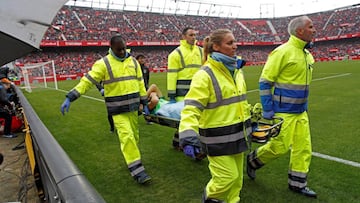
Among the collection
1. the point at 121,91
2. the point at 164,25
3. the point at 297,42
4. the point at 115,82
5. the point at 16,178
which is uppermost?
the point at 164,25

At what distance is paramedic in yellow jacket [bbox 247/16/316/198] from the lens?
374cm

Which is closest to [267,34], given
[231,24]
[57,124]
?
[231,24]

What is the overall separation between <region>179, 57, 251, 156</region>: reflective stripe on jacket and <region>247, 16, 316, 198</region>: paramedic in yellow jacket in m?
1.03

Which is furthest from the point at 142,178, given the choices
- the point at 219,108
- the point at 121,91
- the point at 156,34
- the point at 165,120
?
the point at 156,34

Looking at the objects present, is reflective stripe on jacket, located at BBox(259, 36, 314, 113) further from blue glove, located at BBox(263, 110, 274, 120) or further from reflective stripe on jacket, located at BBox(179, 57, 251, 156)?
reflective stripe on jacket, located at BBox(179, 57, 251, 156)

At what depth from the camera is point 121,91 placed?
460 centimetres

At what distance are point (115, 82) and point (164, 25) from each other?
54358mm

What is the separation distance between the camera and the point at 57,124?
9484mm

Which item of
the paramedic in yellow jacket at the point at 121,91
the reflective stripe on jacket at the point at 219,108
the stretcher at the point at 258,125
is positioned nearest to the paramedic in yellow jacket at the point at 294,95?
the stretcher at the point at 258,125

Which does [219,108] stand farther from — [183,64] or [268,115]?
[183,64]

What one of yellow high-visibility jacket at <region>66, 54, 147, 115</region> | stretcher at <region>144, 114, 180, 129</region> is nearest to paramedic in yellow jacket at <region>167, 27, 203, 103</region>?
stretcher at <region>144, 114, 180, 129</region>

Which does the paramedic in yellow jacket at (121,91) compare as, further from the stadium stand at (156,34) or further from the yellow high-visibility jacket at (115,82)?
the stadium stand at (156,34)

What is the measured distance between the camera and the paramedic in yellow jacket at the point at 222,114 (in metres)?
2.76

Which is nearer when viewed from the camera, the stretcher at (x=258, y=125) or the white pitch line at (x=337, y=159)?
the stretcher at (x=258, y=125)
